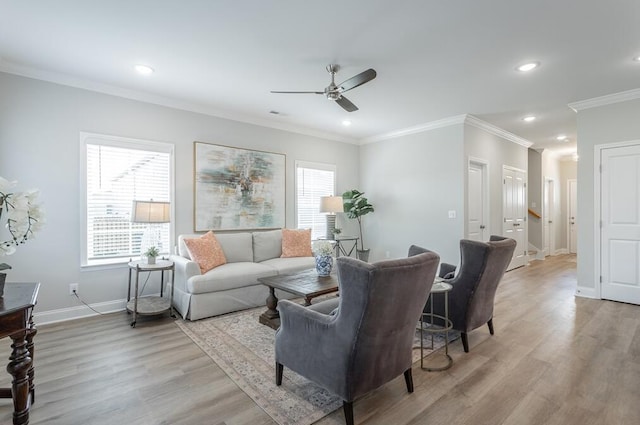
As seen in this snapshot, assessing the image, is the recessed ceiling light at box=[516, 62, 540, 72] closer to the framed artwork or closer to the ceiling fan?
the ceiling fan

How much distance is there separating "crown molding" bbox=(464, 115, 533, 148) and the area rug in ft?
12.2

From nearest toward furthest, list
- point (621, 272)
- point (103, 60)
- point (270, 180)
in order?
1. point (103, 60)
2. point (621, 272)
3. point (270, 180)

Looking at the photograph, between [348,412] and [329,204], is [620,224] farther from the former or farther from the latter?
[348,412]

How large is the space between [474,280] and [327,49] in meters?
2.47

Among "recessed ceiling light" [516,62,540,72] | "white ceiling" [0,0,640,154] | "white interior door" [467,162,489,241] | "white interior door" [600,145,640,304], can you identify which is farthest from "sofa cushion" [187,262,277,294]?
"white interior door" [600,145,640,304]

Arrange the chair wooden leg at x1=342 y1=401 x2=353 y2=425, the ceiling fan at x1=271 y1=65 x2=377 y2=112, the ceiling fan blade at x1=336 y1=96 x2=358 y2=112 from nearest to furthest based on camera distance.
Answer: the chair wooden leg at x1=342 y1=401 x2=353 y2=425, the ceiling fan at x1=271 y1=65 x2=377 y2=112, the ceiling fan blade at x1=336 y1=96 x2=358 y2=112

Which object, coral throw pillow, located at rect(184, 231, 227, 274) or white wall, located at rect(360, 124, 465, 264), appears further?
white wall, located at rect(360, 124, 465, 264)

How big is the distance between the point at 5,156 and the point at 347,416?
13.3ft

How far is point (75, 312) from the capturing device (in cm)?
350

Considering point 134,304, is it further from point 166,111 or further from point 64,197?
point 166,111

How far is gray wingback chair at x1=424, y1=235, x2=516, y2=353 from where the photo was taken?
2590 millimetres

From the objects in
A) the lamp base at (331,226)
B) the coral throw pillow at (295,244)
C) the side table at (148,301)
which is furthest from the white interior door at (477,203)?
the side table at (148,301)

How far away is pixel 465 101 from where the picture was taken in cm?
431

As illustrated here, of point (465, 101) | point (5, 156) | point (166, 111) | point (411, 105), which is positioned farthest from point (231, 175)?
point (465, 101)
